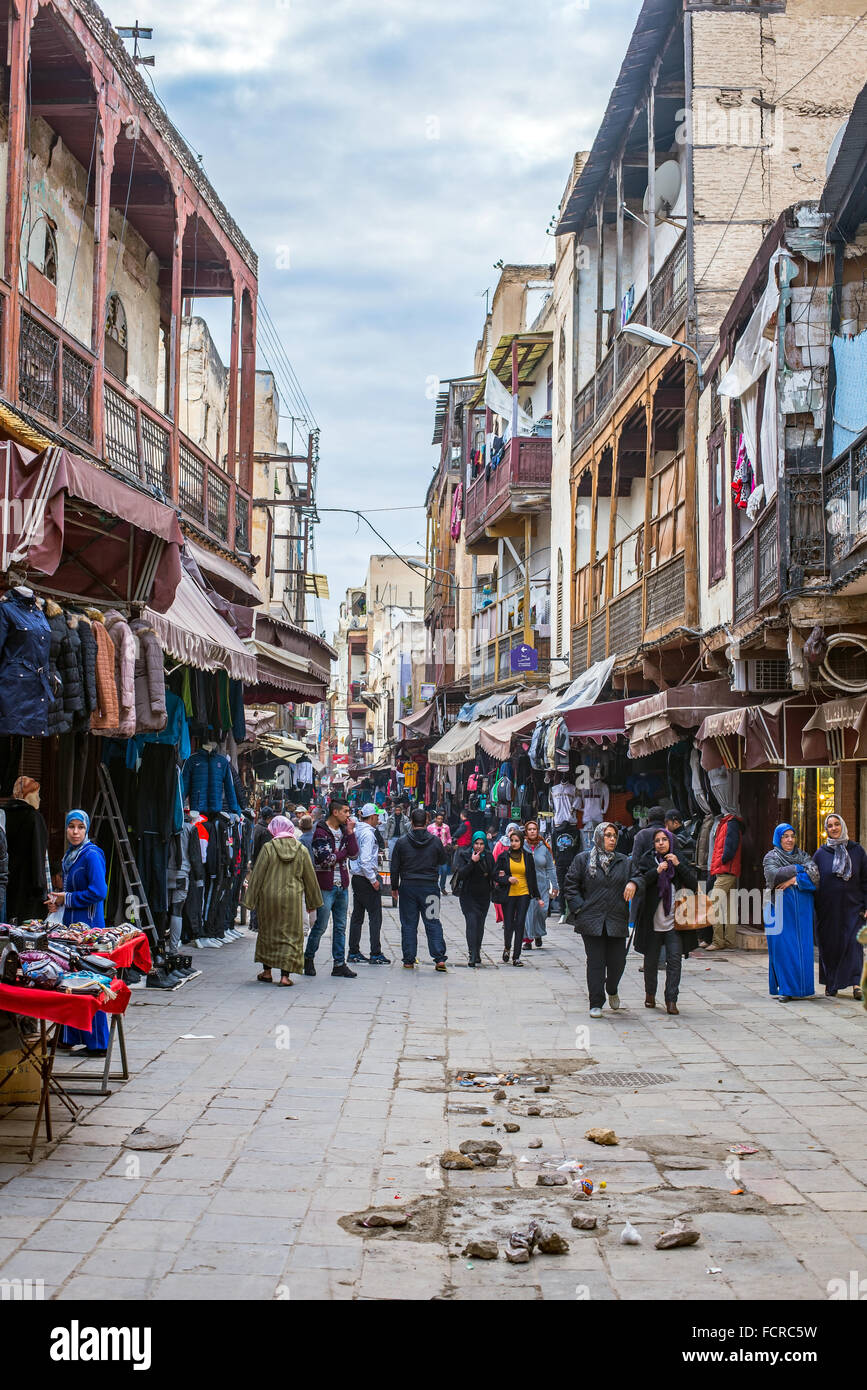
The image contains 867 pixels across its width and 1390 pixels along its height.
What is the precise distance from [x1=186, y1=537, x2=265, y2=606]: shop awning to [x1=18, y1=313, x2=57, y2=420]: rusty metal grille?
2263mm

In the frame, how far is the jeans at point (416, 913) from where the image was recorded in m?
14.0

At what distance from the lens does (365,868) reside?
14258 mm

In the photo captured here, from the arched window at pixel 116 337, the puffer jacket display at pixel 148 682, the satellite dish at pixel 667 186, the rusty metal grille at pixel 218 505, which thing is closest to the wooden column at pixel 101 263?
the arched window at pixel 116 337

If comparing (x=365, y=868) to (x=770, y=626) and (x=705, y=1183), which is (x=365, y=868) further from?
(x=705, y=1183)

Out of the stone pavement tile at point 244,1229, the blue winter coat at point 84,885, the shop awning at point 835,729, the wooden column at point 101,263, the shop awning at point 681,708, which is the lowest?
the stone pavement tile at point 244,1229

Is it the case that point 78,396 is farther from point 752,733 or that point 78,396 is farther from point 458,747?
point 458,747

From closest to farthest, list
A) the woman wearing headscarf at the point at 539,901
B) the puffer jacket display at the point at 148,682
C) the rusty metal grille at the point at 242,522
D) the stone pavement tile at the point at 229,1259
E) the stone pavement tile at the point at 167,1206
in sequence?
the stone pavement tile at the point at 229,1259 < the stone pavement tile at the point at 167,1206 < the puffer jacket display at the point at 148,682 < the woman wearing headscarf at the point at 539,901 < the rusty metal grille at the point at 242,522

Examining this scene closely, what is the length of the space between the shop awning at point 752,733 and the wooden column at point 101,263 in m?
6.94

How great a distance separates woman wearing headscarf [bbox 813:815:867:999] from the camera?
11.6m

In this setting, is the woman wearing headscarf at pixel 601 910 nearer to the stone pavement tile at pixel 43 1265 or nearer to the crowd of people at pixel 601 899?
the crowd of people at pixel 601 899

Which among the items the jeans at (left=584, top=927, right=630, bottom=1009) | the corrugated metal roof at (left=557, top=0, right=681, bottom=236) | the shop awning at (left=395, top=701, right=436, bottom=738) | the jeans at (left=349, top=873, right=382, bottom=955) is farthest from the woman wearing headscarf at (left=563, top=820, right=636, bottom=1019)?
the shop awning at (left=395, top=701, right=436, bottom=738)

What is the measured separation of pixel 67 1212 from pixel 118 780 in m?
6.38
